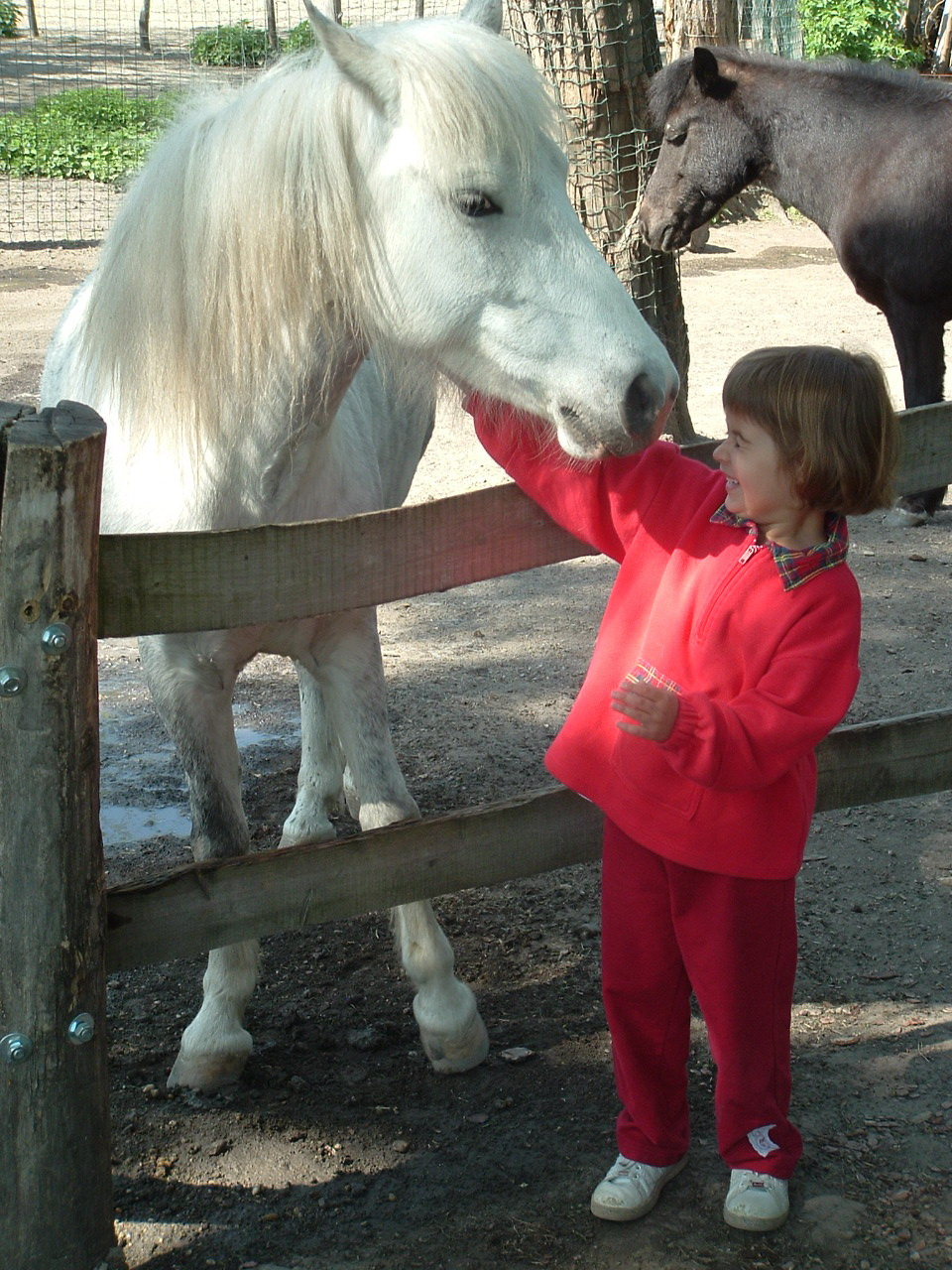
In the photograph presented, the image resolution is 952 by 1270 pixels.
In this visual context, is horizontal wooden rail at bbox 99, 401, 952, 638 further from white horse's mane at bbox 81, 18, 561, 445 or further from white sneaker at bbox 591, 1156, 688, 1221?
white sneaker at bbox 591, 1156, 688, 1221

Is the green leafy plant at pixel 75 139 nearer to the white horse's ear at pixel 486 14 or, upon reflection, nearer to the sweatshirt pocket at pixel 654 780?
the white horse's ear at pixel 486 14

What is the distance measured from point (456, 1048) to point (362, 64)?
6.03ft

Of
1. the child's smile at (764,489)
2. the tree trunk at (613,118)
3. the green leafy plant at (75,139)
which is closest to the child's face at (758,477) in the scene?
the child's smile at (764,489)

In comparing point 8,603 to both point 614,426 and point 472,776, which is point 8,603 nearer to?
point 614,426

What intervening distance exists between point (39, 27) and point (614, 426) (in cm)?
2818

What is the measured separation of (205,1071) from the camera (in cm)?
246

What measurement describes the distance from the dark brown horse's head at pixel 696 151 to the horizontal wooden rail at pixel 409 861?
4.86 meters

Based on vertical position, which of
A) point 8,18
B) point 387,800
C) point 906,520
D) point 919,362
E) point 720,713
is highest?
point 8,18

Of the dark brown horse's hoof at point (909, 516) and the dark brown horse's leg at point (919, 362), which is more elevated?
the dark brown horse's leg at point (919, 362)

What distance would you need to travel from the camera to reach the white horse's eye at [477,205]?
1.91 meters

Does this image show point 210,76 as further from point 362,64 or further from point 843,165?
point 843,165

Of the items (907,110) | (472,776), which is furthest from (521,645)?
(907,110)

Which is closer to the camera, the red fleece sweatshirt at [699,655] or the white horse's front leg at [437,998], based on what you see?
the red fleece sweatshirt at [699,655]

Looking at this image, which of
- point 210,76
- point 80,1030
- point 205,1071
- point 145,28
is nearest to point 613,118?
point 210,76
